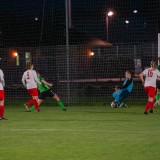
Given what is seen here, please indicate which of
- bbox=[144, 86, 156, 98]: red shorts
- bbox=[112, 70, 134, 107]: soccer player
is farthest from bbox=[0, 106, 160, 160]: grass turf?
bbox=[112, 70, 134, 107]: soccer player

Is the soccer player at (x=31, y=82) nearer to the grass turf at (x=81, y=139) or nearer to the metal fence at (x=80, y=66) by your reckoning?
the grass turf at (x=81, y=139)

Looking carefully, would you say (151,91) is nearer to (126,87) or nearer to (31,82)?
(126,87)

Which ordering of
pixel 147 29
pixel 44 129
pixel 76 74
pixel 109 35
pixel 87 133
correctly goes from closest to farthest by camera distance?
pixel 87 133, pixel 44 129, pixel 76 74, pixel 147 29, pixel 109 35

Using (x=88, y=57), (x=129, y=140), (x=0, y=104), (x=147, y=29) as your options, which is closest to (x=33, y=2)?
(x=88, y=57)

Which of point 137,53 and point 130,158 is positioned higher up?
point 137,53

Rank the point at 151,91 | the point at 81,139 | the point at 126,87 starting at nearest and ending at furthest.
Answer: the point at 81,139
the point at 151,91
the point at 126,87

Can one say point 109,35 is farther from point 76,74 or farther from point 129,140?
point 129,140

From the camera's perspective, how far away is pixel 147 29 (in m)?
37.4

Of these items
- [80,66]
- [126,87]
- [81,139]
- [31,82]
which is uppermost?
[80,66]

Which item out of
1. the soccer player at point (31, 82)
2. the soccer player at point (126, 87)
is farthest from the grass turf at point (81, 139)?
the soccer player at point (126, 87)

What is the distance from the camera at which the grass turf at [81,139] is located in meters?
9.91

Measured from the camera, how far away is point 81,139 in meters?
12.2

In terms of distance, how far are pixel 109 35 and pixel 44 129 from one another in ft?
91.7

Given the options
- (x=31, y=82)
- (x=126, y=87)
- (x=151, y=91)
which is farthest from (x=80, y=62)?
(x=151, y=91)
